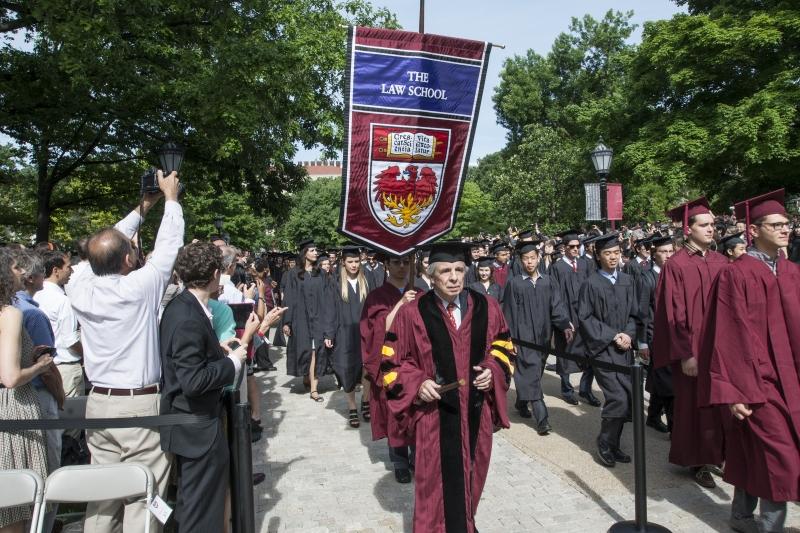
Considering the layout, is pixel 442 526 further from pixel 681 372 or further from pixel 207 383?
pixel 681 372

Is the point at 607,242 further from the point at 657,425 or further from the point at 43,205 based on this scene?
the point at 43,205

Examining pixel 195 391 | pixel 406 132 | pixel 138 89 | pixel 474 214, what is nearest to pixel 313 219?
pixel 474 214

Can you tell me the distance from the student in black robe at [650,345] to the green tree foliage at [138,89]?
950cm

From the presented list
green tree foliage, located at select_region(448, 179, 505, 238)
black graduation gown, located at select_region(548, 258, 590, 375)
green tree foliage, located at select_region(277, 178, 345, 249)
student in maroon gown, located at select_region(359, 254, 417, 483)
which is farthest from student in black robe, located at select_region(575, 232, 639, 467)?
green tree foliage, located at select_region(277, 178, 345, 249)

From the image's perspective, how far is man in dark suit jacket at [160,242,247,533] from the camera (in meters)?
3.44

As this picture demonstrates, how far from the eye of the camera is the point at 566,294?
29.8ft

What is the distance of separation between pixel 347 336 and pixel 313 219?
55575 mm

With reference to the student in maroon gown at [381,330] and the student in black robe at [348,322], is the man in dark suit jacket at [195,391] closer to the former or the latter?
the student in maroon gown at [381,330]

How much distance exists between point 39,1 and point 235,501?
11.3m

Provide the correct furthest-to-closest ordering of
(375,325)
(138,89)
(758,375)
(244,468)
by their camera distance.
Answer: (138,89) → (375,325) → (758,375) → (244,468)

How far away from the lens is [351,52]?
4.30m

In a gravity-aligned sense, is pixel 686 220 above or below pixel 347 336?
above

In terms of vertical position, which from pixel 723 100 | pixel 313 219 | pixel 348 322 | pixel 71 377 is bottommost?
pixel 71 377

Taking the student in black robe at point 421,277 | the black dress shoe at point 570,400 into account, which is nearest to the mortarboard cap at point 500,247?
the black dress shoe at point 570,400
